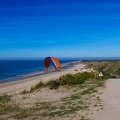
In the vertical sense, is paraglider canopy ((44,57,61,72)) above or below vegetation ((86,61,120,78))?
above

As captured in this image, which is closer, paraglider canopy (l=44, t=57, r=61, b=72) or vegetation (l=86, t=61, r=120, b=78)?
paraglider canopy (l=44, t=57, r=61, b=72)

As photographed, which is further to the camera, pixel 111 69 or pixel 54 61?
pixel 111 69

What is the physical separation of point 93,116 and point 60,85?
34.0ft

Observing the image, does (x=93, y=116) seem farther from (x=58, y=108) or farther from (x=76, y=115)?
(x=58, y=108)

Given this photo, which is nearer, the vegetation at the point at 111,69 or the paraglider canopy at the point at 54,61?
the paraglider canopy at the point at 54,61

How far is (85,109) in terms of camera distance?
10812 mm

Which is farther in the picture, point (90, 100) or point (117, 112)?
point (90, 100)

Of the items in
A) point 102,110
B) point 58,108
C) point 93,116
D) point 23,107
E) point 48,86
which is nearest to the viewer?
point 93,116

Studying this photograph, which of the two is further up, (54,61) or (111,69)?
(54,61)

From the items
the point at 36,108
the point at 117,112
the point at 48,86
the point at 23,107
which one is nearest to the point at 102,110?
the point at 117,112

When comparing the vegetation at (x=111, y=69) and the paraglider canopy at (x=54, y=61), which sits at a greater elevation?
the paraglider canopy at (x=54, y=61)

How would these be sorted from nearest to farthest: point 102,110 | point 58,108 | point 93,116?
1. point 93,116
2. point 102,110
3. point 58,108

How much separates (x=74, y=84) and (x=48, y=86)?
207 cm

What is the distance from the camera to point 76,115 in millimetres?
9781
